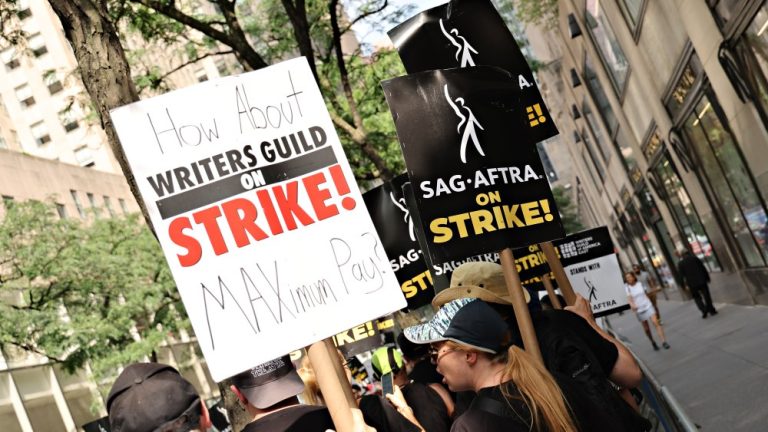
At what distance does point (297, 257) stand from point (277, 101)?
777 mm

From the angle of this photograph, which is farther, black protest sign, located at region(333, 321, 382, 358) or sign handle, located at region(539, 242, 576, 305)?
black protest sign, located at region(333, 321, 382, 358)

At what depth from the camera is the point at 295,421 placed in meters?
4.16

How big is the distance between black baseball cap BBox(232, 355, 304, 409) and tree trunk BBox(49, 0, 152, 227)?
2977 mm

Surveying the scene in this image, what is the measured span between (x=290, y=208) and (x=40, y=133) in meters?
68.1

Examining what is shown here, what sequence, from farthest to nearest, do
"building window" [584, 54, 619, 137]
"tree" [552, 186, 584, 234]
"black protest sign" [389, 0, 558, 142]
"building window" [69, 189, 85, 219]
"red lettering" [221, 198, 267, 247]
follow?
"tree" [552, 186, 584, 234], "building window" [69, 189, 85, 219], "building window" [584, 54, 619, 137], "black protest sign" [389, 0, 558, 142], "red lettering" [221, 198, 267, 247]

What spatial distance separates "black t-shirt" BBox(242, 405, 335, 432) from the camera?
4.11 metres

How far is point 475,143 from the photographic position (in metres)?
5.54

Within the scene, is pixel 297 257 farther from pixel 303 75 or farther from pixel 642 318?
pixel 642 318

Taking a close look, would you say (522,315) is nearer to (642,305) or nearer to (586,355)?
(586,355)

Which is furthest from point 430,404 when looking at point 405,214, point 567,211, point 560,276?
point 567,211

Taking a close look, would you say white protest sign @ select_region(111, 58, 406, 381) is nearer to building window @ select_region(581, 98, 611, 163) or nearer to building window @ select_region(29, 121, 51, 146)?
building window @ select_region(581, 98, 611, 163)

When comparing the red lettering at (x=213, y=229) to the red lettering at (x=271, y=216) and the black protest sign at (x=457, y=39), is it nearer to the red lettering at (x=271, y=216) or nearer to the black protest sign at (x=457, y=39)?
the red lettering at (x=271, y=216)

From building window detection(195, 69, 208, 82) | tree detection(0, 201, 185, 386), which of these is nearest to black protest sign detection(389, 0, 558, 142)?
tree detection(0, 201, 185, 386)

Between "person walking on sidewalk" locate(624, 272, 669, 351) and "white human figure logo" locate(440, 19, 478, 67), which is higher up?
"white human figure logo" locate(440, 19, 478, 67)
